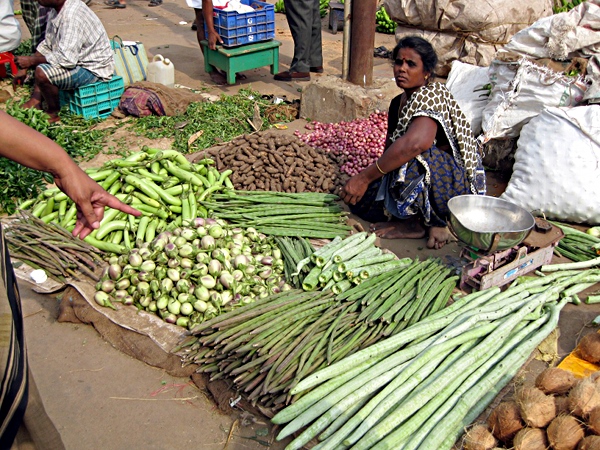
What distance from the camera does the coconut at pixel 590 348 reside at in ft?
8.81

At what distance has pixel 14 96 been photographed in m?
6.94

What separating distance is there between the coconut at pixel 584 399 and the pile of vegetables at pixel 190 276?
1654 millimetres

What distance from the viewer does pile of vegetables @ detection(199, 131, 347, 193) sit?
175 inches

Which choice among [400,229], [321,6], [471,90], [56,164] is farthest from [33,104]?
[321,6]

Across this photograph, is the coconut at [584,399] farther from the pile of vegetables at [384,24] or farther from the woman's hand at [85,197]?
the pile of vegetables at [384,24]

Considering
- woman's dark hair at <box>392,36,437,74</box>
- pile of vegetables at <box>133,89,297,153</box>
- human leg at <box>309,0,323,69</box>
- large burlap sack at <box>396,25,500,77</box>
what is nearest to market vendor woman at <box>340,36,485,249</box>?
woman's dark hair at <box>392,36,437,74</box>

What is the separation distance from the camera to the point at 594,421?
1939 mm

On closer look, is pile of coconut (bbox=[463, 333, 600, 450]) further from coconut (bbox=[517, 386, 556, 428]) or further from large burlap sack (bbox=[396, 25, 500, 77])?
large burlap sack (bbox=[396, 25, 500, 77])

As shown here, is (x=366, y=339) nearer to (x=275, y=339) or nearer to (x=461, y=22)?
(x=275, y=339)

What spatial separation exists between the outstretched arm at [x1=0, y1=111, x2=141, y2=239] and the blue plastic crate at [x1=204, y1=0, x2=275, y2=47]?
5.43 metres

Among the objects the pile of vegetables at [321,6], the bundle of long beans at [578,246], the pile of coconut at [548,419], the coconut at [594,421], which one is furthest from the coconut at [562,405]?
the pile of vegetables at [321,6]

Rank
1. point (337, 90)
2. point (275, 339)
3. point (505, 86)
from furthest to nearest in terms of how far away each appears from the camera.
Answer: point (337, 90) → point (505, 86) → point (275, 339)

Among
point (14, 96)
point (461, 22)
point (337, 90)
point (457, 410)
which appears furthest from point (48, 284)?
point (461, 22)

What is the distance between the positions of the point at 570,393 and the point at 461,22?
584 centimetres
